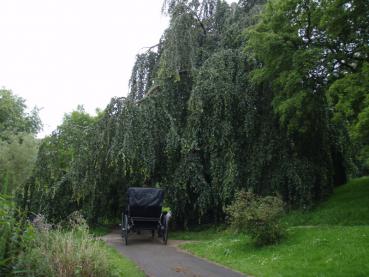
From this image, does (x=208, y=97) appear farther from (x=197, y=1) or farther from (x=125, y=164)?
(x=197, y=1)

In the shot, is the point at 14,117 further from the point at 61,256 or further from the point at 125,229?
the point at 61,256

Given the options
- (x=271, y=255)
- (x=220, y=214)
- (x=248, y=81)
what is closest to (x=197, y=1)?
(x=248, y=81)

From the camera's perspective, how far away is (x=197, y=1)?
19203 millimetres

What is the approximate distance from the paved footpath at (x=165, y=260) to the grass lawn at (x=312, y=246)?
1.38 feet

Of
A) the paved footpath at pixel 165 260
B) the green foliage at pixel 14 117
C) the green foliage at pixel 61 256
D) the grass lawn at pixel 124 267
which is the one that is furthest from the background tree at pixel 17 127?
the green foliage at pixel 61 256

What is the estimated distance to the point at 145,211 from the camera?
13953 mm

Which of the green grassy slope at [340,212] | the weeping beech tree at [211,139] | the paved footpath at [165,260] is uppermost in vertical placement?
the weeping beech tree at [211,139]

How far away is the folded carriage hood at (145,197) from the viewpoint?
1383cm

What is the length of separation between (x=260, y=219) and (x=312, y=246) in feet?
5.08

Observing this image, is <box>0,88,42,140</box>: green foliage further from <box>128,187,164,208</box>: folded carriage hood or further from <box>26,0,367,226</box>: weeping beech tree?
<box>128,187,164,208</box>: folded carriage hood

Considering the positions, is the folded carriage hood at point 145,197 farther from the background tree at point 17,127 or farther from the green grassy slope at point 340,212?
the background tree at point 17,127

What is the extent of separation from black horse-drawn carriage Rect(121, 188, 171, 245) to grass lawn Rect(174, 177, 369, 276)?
139cm

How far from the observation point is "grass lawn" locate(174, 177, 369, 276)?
26.5ft

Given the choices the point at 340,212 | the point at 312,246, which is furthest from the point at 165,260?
the point at 340,212
